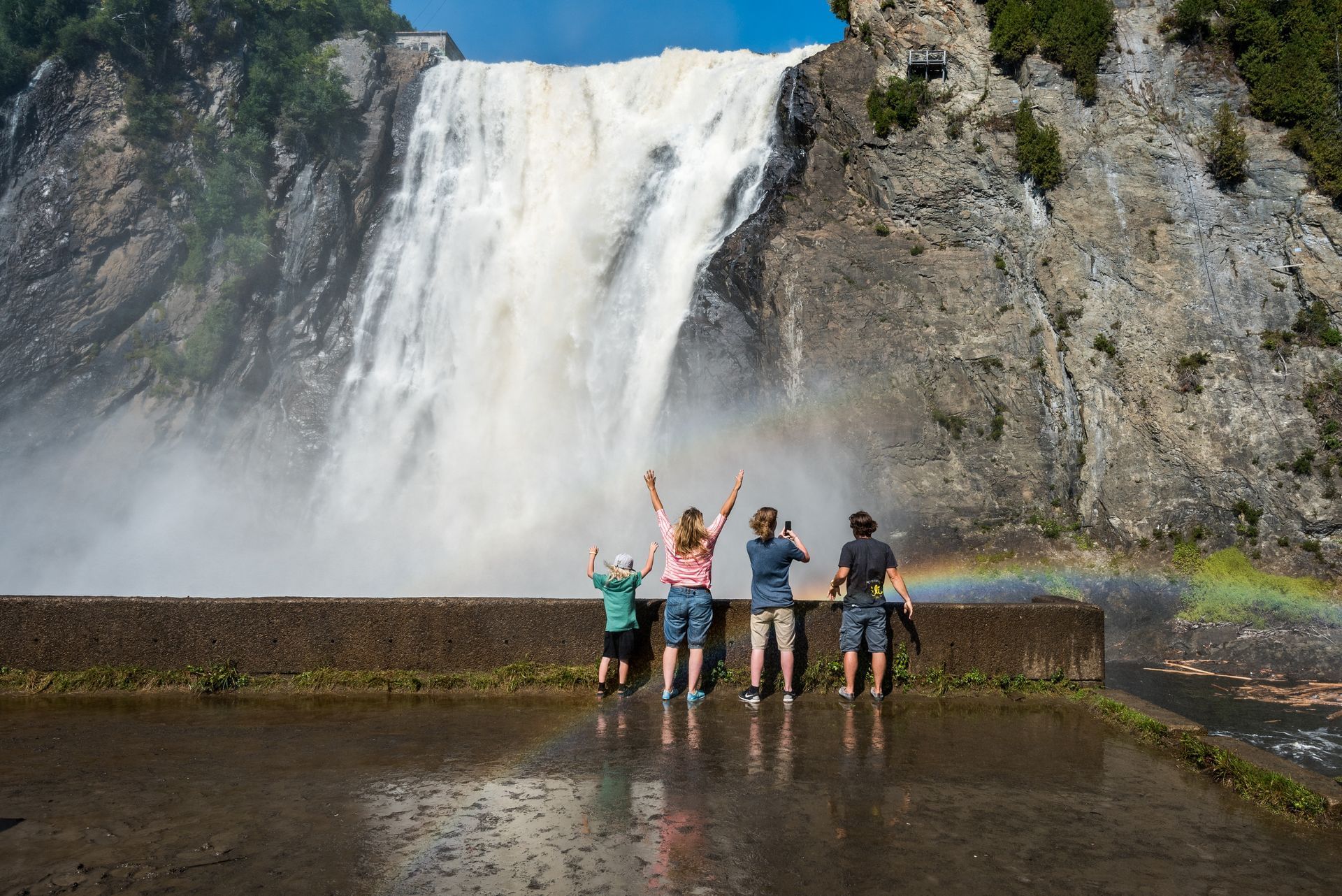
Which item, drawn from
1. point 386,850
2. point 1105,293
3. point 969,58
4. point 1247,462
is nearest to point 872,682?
point 386,850

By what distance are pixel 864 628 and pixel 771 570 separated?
0.97 meters

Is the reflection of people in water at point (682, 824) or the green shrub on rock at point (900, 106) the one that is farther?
the green shrub on rock at point (900, 106)

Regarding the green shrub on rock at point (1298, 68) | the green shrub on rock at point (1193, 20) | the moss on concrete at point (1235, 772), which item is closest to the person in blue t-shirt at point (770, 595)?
the moss on concrete at point (1235, 772)

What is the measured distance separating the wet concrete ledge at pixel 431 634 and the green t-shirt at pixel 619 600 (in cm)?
51

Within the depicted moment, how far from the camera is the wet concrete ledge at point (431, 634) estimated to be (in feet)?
27.1

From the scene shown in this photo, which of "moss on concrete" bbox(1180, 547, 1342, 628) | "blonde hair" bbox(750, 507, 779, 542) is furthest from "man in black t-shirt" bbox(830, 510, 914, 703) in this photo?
"moss on concrete" bbox(1180, 547, 1342, 628)

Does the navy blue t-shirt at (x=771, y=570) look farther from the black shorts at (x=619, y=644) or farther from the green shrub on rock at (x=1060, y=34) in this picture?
the green shrub on rock at (x=1060, y=34)

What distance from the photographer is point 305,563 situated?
2472 cm

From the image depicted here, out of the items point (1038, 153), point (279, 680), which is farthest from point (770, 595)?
point (1038, 153)

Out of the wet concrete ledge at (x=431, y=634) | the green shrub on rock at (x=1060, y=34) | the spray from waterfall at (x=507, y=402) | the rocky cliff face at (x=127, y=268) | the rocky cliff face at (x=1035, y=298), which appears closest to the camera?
the wet concrete ledge at (x=431, y=634)

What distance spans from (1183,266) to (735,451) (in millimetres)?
10640

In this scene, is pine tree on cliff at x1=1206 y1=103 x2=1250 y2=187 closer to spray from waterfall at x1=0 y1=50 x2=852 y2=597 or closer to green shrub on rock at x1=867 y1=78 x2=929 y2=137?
green shrub on rock at x1=867 y1=78 x2=929 y2=137

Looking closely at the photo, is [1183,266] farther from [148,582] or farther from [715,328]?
[148,582]

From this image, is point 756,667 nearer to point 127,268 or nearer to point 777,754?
point 777,754
